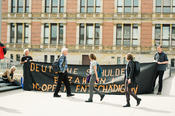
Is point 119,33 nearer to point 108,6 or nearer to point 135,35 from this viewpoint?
point 135,35

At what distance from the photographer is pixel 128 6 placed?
31.8 metres

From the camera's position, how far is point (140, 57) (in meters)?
31.1

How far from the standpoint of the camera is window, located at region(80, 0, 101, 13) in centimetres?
3216

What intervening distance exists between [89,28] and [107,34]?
2560mm

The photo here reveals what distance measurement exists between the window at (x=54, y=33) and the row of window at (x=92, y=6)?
2.04 m

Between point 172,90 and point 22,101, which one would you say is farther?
point 172,90

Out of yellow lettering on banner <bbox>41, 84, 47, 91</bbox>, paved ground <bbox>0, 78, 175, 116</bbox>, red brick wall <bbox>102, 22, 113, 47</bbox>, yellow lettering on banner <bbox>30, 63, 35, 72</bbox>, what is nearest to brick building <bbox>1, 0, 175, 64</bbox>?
red brick wall <bbox>102, 22, 113, 47</bbox>

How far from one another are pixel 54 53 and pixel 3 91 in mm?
21885

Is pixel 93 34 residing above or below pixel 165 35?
above

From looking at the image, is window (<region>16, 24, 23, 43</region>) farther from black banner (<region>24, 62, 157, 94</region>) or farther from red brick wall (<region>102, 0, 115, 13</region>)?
black banner (<region>24, 62, 157, 94</region>)

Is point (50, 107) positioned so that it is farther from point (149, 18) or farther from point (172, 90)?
point (149, 18)

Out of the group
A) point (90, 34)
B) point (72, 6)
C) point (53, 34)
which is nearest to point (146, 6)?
point (90, 34)

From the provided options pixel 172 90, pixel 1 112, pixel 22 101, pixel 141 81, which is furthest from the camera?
pixel 172 90

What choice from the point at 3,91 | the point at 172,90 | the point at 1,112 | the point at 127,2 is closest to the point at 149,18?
the point at 127,2
